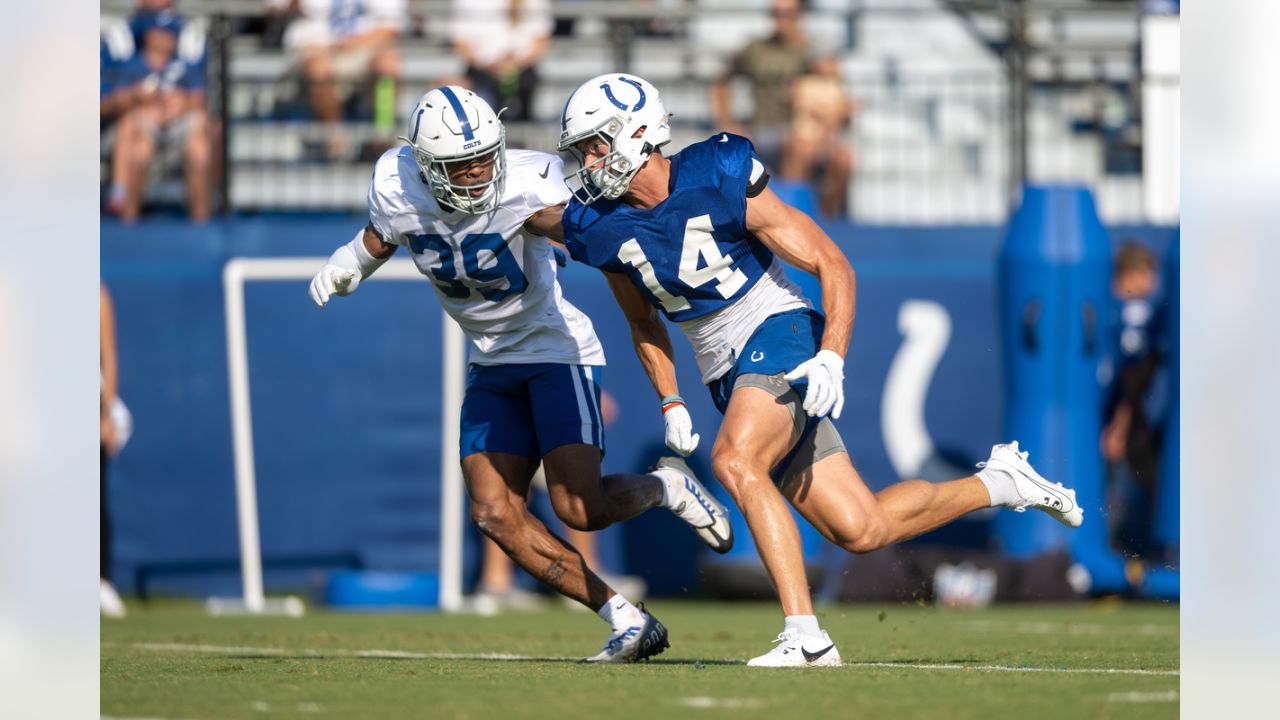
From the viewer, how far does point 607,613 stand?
6.49m

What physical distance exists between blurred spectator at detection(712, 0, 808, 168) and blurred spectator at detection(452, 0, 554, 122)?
4.14 ft

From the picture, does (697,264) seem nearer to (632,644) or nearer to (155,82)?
(632,644)

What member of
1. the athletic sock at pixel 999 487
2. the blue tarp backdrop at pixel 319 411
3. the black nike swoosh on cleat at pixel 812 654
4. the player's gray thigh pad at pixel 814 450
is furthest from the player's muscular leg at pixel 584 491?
the blue tarp backdrop at pixel 319 411

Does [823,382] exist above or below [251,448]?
above

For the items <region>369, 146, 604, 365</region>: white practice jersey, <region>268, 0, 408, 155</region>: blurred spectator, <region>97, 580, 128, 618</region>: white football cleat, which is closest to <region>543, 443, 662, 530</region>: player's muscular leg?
<region>369, 146, 604, 365</region>: white practice jersey

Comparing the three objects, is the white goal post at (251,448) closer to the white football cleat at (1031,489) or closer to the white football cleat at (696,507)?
the white football cleat at (696,507)

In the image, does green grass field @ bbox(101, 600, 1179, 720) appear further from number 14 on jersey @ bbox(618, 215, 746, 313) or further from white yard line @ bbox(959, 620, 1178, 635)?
number 14 on jersey @ bbox(618, 215, 746, 313)

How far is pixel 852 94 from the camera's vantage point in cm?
1252

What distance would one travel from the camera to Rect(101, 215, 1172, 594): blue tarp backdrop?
11.1 meters

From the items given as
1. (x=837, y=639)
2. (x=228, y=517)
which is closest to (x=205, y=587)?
(x=228, y=517)

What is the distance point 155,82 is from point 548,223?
6.40m

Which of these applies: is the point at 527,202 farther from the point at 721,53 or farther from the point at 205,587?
the point at 721,53

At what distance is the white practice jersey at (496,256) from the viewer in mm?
6453

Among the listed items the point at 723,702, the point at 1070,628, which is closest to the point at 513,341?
the point at 723,702
